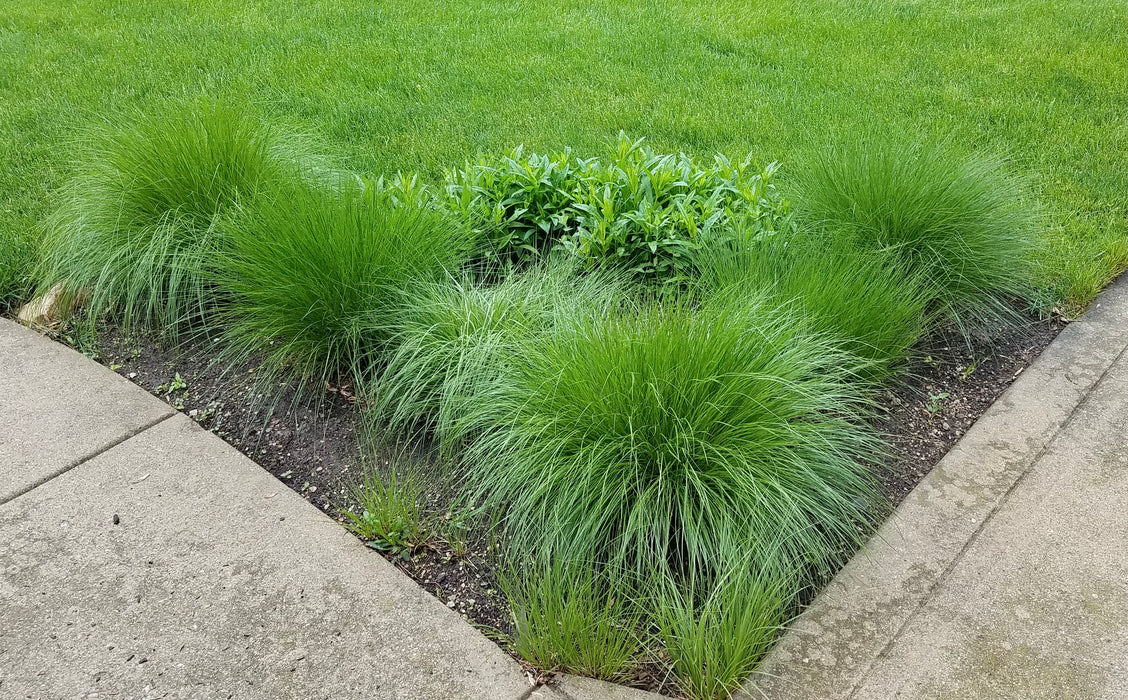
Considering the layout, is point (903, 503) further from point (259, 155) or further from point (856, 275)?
point (259, 155)

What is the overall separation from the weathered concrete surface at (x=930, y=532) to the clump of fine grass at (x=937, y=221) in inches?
14.2

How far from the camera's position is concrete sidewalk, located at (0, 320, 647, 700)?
7.23ft

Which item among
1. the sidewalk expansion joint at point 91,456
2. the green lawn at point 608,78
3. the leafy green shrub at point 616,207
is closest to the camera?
the sidewalk expansion joint at point 91,456

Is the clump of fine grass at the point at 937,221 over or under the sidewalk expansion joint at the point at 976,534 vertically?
over

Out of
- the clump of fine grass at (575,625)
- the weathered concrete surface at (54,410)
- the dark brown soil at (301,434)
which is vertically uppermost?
the clump of fine grass at (575,625)

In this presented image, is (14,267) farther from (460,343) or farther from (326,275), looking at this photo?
(460,343)

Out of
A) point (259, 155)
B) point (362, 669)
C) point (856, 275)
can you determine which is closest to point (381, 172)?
point (259, 155)

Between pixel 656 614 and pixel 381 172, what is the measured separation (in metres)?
3.21

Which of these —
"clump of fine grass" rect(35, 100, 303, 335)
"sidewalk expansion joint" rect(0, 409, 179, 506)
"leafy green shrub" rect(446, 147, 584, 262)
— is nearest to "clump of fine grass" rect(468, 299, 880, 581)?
"leafy green shrub" rect(446, 147, 584, 262)

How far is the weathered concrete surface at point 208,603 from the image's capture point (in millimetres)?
2203

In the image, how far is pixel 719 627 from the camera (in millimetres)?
2184

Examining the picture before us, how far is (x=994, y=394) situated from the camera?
3.36 meters

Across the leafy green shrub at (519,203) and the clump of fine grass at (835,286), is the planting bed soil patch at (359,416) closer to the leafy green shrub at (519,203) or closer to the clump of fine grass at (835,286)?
the clump of fine grass at (835,286)

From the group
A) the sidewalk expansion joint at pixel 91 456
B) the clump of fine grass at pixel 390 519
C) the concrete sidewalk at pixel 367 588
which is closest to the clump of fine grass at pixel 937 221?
the concrete sidewalk at pixel 367 588
